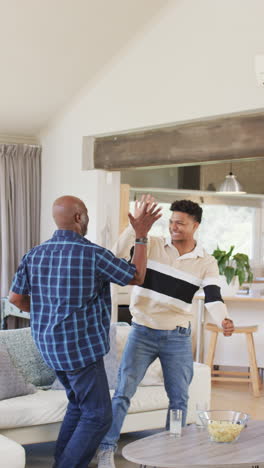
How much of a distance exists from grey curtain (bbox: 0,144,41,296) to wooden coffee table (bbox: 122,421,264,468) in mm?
4402

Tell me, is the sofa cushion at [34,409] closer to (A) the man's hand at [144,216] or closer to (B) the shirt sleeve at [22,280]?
A: (B) the shirt sleeve at [22,280]

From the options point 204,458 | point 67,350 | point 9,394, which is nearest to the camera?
point 204,458

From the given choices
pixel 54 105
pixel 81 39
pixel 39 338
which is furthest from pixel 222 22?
pixel 39 338

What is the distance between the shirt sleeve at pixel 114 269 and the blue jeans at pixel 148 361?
59cm

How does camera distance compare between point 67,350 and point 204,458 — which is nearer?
point 204,458

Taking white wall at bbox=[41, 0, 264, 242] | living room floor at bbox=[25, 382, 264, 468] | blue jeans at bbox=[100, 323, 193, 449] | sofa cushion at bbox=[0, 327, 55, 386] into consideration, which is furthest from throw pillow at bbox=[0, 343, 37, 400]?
white wall at bbox=[41, 0, 264, 242]

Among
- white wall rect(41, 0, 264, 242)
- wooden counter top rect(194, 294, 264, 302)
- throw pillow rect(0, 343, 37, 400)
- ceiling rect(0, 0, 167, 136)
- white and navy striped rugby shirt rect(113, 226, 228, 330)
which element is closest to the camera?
white and navy striped rugby shirt rect(113, 226, 228, 330)

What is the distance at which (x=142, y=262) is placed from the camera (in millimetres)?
3551

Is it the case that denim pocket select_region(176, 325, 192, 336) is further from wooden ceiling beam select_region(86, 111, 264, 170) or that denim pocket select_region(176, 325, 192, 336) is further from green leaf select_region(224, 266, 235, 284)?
green leaf select_region(224, 266, 235, 284)

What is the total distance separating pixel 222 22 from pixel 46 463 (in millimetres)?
3485

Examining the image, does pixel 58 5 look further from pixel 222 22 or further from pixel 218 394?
pixel 218 394

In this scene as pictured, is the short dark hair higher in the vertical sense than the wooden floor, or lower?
higher

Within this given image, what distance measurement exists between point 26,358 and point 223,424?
1640mm

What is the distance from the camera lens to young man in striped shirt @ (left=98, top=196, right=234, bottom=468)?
394 centimetres
